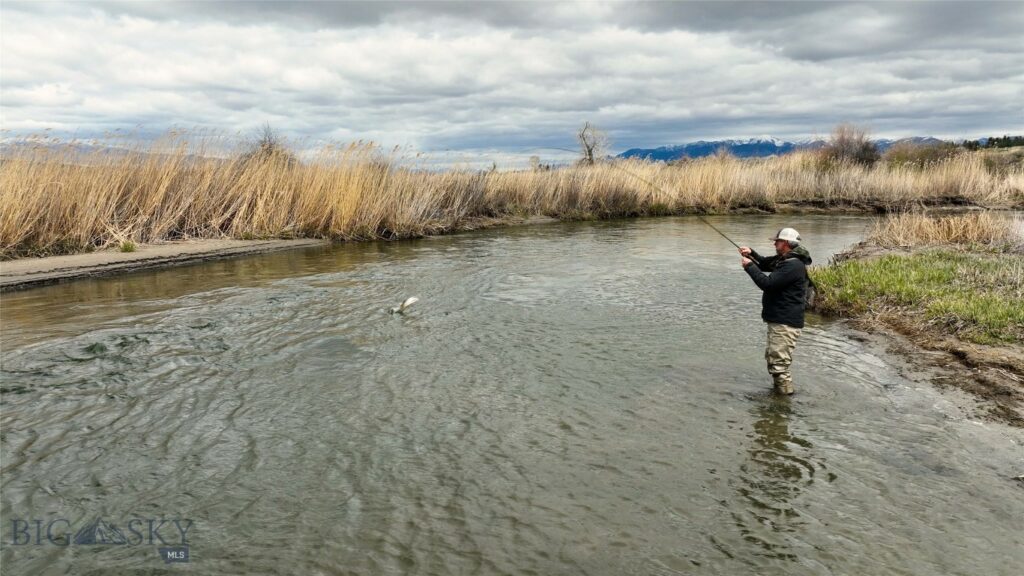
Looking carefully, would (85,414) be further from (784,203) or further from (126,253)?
(784,203)

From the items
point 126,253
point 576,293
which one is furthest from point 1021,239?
point 126,253

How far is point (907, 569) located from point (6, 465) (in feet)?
18.4

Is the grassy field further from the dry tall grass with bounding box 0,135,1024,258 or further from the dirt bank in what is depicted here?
the dry tall grass with bounding box 0,135,1024,258

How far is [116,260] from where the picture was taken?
38.1 ft

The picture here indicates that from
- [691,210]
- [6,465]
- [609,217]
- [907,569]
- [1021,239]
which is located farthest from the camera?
[691,210]

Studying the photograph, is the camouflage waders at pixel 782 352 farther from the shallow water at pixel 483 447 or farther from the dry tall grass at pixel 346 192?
the dry tall grass at pixel 346 192

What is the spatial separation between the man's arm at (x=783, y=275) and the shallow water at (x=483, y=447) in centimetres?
98

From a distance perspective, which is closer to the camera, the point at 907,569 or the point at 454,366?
the point at 907,569

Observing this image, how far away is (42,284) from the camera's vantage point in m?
10.2

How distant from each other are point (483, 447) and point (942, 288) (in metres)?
6.77

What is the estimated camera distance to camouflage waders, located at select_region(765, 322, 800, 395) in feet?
18.7

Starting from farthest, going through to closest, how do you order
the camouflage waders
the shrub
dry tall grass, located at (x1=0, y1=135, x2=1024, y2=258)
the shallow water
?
the shrub → dry tall grass, located at (x1=0, y1=135, x2=1024, y2=258) → the camouflage waders → the shallow water

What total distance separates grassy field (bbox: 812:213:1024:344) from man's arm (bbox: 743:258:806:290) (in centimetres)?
256

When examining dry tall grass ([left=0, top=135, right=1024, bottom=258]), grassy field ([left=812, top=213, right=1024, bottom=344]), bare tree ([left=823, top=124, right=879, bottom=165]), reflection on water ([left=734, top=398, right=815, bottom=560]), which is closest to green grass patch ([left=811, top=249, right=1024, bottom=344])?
grassy field ([left=812, top=213, right=1024, bottom=344])
